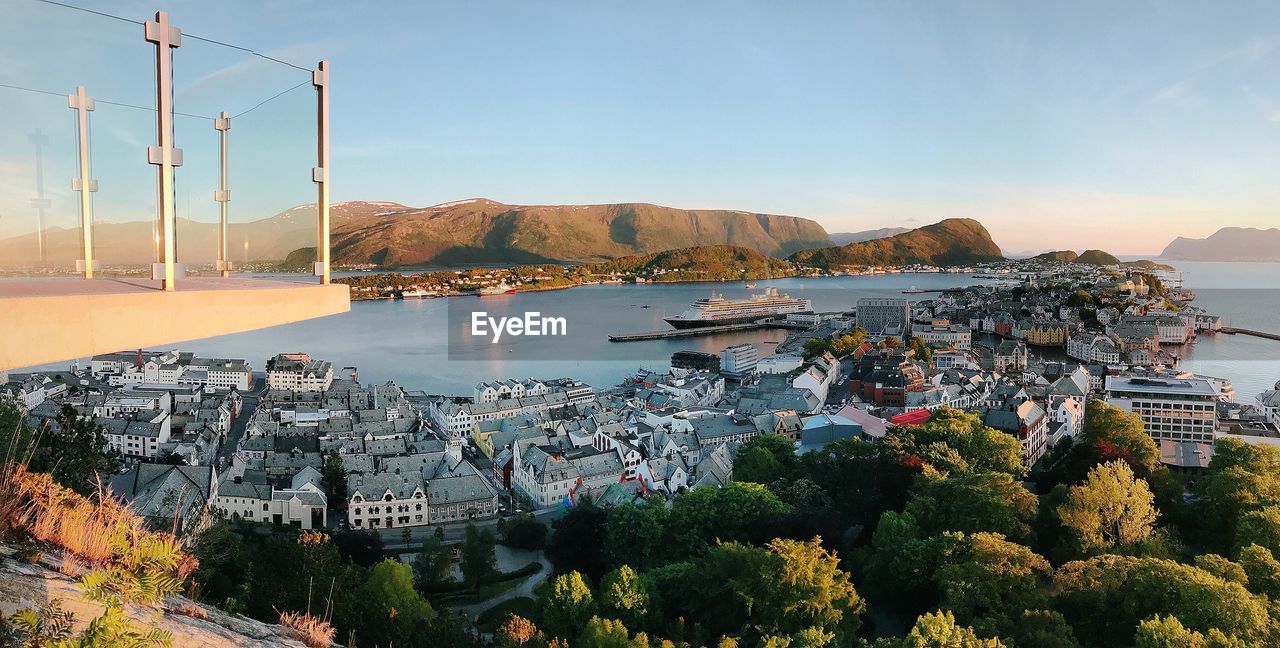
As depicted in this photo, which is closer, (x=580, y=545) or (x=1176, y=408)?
(x=580, y=545)

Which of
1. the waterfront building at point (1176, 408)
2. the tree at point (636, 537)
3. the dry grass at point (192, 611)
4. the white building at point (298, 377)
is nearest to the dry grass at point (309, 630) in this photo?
the dry grass at point (192, 611)

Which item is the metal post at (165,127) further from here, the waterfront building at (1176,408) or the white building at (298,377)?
the white building at (298,377)

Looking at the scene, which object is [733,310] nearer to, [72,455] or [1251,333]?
[1251,333]

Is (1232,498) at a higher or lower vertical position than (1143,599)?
higher

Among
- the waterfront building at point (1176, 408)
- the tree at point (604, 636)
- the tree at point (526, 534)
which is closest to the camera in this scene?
the tree at point (604, 636)

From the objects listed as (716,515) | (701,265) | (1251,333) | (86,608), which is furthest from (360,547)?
(701,265)

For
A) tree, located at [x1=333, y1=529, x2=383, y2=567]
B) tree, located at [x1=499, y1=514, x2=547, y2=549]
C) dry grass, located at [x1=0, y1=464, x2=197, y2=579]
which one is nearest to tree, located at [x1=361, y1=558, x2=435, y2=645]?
tree, located at [x1=333, y1=529, x2=383, y2=567]
